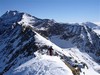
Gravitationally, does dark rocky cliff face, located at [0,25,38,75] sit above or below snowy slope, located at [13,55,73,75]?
below

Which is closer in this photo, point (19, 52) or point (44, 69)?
point (44, 69)

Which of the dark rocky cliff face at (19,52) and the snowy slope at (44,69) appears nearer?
the snowy slope at (44,69)

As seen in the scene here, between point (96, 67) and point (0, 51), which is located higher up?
point (0, 51)

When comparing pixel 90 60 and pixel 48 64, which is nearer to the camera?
pixel 48 64

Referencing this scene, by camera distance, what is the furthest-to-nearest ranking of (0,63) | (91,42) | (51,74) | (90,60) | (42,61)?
(91,42)
(90,60)
(0,63)
(42,61)
(51,74)

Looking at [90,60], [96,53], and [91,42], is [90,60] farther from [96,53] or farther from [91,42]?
[91,42]

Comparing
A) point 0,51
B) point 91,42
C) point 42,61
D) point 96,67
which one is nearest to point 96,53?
point 91,42

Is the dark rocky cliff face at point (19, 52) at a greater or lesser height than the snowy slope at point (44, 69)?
lesser

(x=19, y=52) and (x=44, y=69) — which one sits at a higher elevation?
(x=44, y=69)

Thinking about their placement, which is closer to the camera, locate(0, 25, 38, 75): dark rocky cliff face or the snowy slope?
the snowy slope

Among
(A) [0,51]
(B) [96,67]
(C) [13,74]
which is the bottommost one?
(B) [96,67]

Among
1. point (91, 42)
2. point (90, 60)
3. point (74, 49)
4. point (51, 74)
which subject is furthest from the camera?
point (91, 42)
